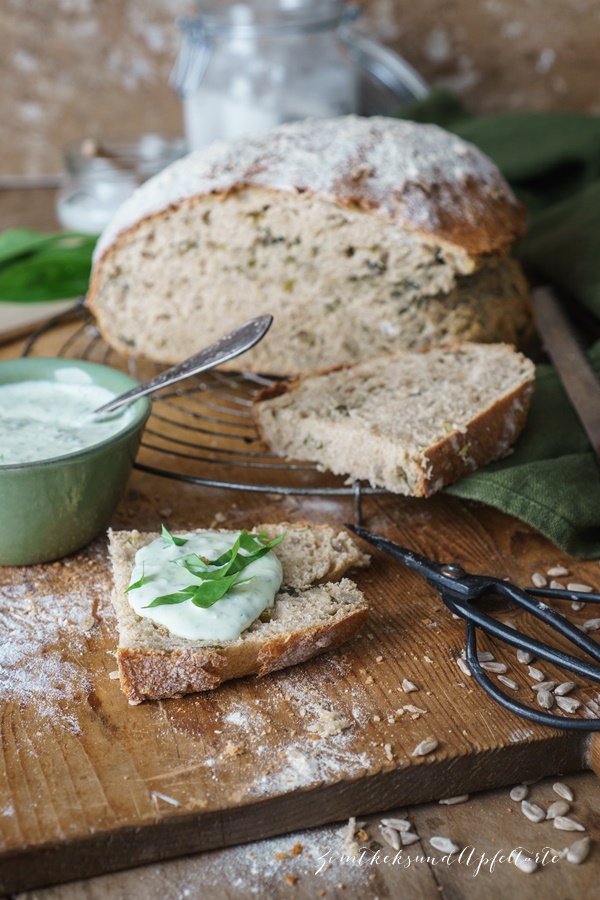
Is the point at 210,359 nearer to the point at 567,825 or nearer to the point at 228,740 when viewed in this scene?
the point at 228,740

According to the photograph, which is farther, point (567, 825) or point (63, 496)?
point (63, 496)

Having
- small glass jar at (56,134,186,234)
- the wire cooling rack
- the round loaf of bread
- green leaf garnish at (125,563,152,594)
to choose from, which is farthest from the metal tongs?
small glass jar at (56,134,186,234)

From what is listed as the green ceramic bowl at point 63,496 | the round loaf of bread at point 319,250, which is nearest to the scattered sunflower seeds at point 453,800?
the green ceramic bowl at point 63,496

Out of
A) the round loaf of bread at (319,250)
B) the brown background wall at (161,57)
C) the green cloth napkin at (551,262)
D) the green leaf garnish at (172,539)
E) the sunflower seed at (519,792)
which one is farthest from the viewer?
the brown background wall at (161,57)

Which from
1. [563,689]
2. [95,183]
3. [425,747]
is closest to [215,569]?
[425,747]

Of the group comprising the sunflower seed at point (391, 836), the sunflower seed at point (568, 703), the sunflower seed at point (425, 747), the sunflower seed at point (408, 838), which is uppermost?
the sunflower seed at point (568, 703)

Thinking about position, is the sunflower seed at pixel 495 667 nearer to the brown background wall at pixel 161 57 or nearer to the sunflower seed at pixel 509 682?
the sunflower seed at pixel 509 682
